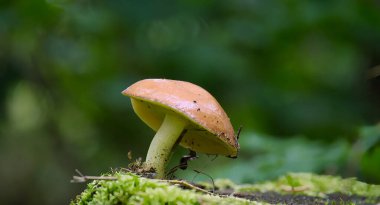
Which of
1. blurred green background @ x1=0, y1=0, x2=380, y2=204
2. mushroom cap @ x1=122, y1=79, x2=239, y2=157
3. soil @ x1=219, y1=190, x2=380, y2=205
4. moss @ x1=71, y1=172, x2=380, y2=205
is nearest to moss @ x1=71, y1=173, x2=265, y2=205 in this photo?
moss @ x1=71, y1=172, x2=380, y2=205

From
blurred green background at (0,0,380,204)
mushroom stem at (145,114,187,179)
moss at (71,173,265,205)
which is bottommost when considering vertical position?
moss at (71,173,265,205)

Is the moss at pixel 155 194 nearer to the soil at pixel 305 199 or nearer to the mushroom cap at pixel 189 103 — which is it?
the soil at pixel 305 199

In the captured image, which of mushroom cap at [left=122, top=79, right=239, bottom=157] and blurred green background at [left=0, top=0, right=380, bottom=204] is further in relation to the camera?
blurred green background at [left=0, top=0, right=380, bottom=204]

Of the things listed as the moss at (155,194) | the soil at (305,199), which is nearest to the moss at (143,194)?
the moss at (155,194)

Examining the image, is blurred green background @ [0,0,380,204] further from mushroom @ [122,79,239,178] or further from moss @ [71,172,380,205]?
mushroom @ [122,79,239,178]

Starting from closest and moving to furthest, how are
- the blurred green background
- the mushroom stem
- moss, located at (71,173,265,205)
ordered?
1. moss, located at (71,173,265,205)
2. the mushroom stem
3. the blurred green background
